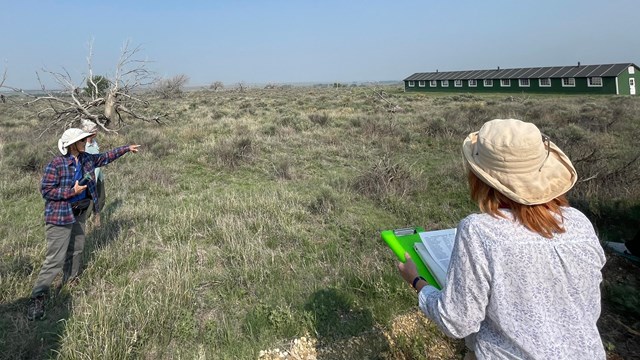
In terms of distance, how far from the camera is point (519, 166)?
145 centimetres

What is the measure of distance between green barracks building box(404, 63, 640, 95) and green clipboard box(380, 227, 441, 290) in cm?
4302

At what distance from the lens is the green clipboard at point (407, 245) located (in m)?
1.87

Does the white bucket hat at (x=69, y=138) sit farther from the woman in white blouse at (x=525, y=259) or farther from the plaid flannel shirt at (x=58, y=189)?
the woman in white blouse at (x=525, y=259)

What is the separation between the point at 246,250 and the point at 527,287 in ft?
12.8

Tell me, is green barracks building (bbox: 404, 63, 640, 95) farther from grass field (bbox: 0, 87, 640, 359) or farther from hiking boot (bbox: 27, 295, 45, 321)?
hiking boot (bbox: 27, 295, 45, 321)

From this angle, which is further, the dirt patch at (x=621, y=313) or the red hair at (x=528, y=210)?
the dirt patch at (x=621, y=313)

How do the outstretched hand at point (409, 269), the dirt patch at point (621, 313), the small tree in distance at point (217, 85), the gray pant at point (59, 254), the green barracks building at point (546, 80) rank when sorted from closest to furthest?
the outstretched hand at point (409, 269) < the dirt patch at point (621, 313) < the gray pant at point (59, 254) < the green barracks building at point (546, 80) < the small tree in distance at point (217, 85)

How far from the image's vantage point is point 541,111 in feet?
63.5

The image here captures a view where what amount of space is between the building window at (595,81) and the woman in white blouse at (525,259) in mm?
44463

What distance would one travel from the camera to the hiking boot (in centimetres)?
377

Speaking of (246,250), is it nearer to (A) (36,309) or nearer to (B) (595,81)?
(A) (36,309)

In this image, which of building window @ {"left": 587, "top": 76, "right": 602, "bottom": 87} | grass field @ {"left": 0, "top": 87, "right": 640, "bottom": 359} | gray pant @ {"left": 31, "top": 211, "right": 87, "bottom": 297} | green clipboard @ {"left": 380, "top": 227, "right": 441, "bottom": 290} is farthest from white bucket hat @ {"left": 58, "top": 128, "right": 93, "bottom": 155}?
building window @ {"left": 587, "top": 76, "right": 602, "bottom": 87}

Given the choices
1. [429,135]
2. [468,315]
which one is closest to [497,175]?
[468,315]

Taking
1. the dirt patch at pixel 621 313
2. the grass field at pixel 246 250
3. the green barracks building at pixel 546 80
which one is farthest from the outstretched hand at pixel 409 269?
the green barracks building at pixel 546 80
